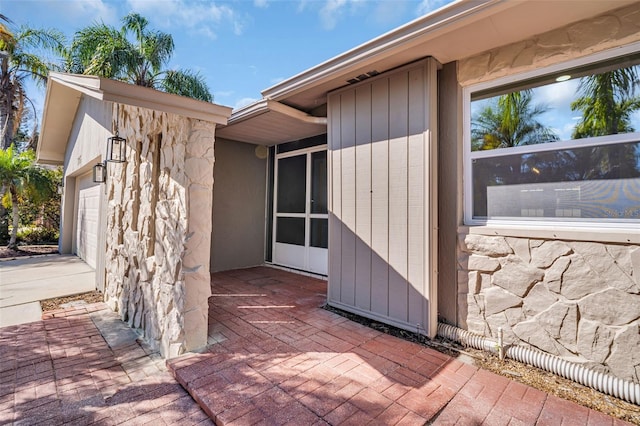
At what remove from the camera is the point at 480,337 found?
2.86 meters

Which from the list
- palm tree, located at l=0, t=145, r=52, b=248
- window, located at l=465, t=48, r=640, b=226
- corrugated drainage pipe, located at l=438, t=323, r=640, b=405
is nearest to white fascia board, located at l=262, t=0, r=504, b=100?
window, located at l=465, t=48, r=640, b=226

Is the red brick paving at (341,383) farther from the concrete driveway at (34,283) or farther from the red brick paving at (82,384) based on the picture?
the concrete driveway at (34,283)

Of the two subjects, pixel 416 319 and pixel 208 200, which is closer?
pixel 208 200

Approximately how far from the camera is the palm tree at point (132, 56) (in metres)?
10.4

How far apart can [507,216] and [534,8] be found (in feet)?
5.84

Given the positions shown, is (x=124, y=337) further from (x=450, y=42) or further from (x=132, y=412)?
(x=450, y=42)

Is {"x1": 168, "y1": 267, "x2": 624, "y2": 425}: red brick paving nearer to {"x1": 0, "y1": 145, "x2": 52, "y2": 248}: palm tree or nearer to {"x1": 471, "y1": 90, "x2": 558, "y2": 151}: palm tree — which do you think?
{"x1": 471, "y1": 90, "x2": 558, "y2": 151}: palm tree

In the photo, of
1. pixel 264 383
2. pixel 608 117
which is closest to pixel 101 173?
pixel 264 383

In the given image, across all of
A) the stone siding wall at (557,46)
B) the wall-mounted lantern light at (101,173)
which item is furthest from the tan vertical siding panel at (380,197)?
the wall-mounted lantern light at (101,173)

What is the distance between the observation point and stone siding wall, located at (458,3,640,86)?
2279 millimetres

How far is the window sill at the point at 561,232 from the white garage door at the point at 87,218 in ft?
23.8

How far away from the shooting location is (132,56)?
10.7m

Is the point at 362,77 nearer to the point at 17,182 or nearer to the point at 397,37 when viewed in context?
the point at 397,37

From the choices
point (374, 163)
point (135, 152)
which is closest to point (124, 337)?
point (135, 152)
